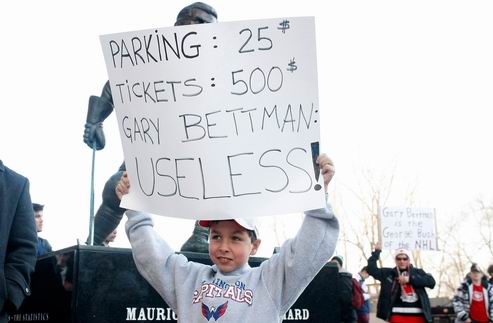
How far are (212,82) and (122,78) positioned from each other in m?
0.45

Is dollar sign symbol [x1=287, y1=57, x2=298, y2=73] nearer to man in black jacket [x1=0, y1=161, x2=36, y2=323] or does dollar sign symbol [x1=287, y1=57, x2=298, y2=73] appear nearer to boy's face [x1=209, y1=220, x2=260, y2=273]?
boy's face [x1=209, y1=220, x2=260, y2=273]

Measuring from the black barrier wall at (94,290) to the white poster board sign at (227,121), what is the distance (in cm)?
108

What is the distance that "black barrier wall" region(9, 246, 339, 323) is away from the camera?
3.88m

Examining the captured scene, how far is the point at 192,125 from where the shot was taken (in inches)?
115

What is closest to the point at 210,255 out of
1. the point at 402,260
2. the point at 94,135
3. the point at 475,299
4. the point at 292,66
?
the point at 292,66

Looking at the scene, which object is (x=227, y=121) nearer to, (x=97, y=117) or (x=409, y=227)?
(x=97, y=117)

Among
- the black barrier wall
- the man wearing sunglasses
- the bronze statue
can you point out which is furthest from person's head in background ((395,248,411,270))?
the black barrier wall

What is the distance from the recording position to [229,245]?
2.79 metres

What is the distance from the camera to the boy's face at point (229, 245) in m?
2.78

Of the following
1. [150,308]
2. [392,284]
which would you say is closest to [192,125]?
[150,308]

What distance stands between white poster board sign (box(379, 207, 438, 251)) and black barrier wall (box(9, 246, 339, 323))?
6920 mm

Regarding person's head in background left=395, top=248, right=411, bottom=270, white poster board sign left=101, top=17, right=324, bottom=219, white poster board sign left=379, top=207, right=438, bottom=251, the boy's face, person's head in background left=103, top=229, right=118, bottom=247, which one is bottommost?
person's head in background left=395, top=248, right=411, bottom=270

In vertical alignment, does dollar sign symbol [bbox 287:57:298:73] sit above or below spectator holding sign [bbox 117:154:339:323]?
above

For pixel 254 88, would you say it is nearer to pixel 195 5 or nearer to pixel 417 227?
pixel 195 5
